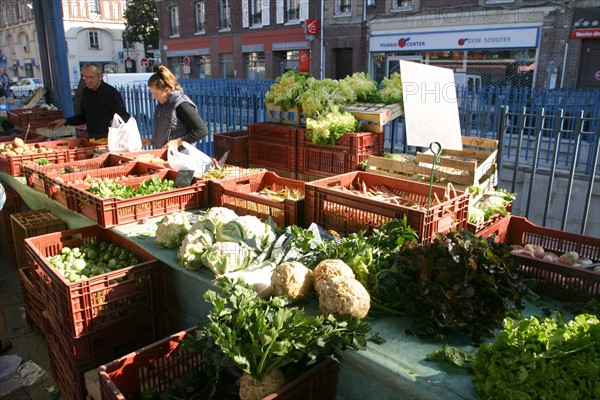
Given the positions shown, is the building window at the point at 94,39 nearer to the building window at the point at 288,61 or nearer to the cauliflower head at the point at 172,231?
the building window at the point at 288,61

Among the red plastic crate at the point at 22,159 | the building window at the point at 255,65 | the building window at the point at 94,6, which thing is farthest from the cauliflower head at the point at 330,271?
the building window at the point at 94,6

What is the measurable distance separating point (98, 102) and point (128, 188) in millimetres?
2626

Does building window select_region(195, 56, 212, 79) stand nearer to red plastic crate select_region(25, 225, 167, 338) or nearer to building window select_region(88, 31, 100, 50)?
building window select_region(88, 31, 100, 50)

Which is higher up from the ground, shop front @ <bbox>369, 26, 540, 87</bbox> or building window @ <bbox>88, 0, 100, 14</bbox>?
building window @ <bbox>88, 0, 100, 14</bbox>

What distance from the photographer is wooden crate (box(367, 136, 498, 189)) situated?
376cm

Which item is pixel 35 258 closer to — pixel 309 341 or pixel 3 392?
pixel 3 392

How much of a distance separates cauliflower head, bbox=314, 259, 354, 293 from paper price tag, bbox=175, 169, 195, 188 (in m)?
1.95

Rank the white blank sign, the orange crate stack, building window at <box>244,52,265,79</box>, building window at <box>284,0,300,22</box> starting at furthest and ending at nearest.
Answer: building window at <box>244,52,265,79</box> → building window at <box>284,0,300,22</box> → the orange crate stack → the white blank sign

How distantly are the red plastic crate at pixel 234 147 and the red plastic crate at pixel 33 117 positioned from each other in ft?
12.8

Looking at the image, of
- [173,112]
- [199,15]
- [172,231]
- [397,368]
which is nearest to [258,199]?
[172,231]

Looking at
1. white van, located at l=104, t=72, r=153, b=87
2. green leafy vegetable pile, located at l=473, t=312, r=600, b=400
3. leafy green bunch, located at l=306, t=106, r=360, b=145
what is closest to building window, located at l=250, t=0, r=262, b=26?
white van, located at l=104, t=72, r=153, b=87

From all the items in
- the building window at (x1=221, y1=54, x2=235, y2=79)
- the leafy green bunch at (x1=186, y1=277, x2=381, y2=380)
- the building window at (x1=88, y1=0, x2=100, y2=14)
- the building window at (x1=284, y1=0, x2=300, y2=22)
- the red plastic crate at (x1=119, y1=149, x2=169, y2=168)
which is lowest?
the leafy green bunch at (x1=186, y1=277, x2=381, y2=380)

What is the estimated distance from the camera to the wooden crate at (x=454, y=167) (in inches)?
148

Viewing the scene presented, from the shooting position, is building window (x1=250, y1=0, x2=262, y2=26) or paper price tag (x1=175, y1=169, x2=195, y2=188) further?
building window (x1=250, y1=0, x2=262, y2=26)
